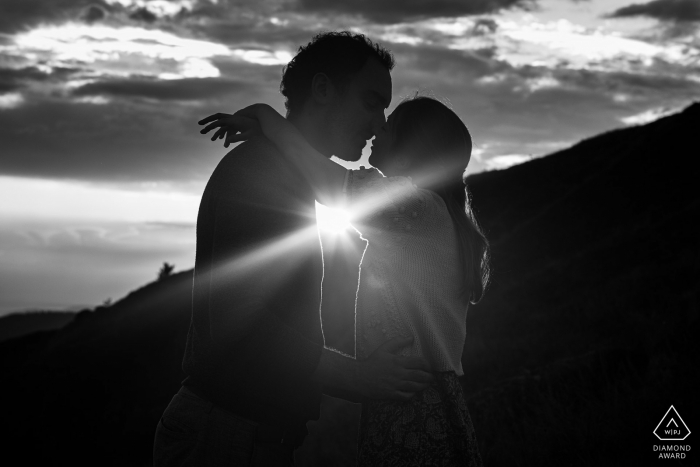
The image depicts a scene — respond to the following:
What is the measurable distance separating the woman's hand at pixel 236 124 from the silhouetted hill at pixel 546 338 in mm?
4258

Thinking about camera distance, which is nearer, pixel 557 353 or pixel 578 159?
pixel 557 353

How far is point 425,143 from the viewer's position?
2.99 metres

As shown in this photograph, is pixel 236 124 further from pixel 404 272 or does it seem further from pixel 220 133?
pixel 404 272

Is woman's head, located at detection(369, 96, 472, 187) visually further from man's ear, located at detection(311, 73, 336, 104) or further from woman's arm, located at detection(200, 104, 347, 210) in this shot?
woman's arm, located at detection(200, 104, 347, 210)

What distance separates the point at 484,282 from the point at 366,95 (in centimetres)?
111

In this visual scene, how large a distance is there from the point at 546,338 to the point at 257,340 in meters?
10.6

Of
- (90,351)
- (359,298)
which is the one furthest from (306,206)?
(90,351)

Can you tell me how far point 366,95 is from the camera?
283 cm

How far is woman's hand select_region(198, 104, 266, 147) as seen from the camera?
2.54m

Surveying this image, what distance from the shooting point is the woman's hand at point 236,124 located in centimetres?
254

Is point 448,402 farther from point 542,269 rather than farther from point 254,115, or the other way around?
point 542,269

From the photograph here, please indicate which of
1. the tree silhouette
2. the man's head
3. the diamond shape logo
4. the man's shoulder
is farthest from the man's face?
the tree silhouette

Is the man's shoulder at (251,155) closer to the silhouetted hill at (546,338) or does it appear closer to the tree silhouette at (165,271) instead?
the silhouetted hill at (546,338)

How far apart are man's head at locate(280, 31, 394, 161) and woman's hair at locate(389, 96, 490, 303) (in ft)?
0.77
